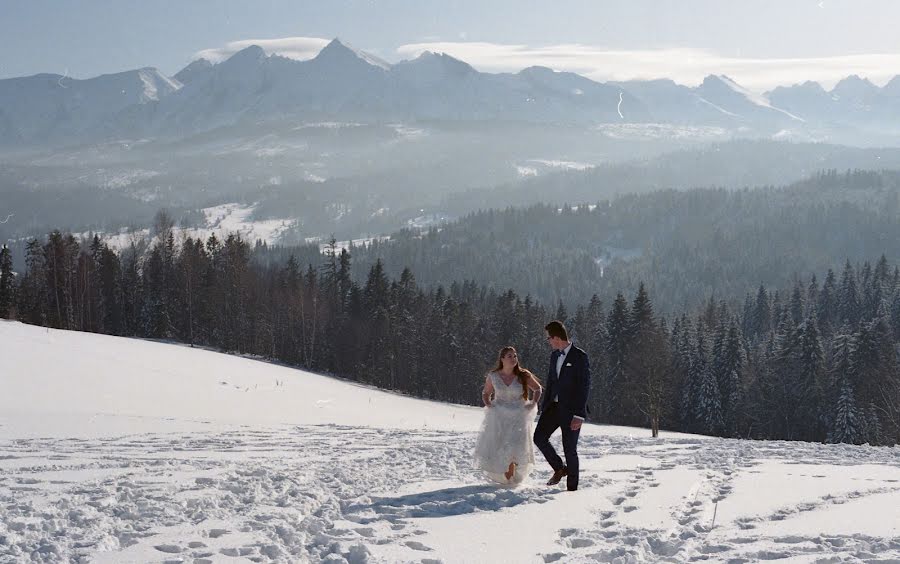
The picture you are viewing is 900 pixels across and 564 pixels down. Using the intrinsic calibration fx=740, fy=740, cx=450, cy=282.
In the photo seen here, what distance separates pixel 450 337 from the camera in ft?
248

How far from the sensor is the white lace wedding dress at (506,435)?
11273mm

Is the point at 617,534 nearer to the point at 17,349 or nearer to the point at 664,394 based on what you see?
the point at 17,349

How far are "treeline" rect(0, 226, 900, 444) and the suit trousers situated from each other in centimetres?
4674

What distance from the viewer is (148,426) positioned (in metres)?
18.7

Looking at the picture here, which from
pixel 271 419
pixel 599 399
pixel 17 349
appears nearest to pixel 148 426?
pixel 271 419

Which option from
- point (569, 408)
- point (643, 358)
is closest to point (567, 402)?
point (569, 408)

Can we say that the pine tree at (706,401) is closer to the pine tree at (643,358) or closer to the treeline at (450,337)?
the treeline at (450,337)

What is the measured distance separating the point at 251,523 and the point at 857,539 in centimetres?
689

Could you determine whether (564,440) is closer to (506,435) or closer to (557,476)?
(557,476)

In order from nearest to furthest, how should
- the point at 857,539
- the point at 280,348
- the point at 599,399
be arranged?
the point at 857,539
the point at 599,399
the point at 280,348

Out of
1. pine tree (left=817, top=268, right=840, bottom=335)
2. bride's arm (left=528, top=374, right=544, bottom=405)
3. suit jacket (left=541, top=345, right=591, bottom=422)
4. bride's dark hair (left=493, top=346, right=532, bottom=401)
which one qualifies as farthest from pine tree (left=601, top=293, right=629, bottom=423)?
suit jacket (left=541, top=345, right=591, bottom=422)

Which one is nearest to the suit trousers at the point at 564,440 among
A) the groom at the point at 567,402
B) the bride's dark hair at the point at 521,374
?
the groom at the point at 567,402

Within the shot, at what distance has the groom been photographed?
1108 centimetres

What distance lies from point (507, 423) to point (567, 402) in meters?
1.02
